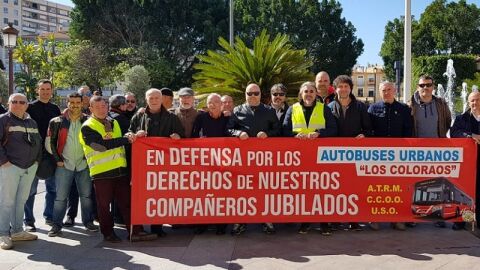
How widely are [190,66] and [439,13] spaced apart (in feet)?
88.1

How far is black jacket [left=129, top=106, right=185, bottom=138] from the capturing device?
5805 mm

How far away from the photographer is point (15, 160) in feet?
18.2

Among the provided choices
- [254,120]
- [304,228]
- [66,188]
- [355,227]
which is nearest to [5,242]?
[66,188]

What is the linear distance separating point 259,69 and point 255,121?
3.44 meters

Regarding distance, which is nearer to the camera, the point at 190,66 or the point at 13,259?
the point at 13,259

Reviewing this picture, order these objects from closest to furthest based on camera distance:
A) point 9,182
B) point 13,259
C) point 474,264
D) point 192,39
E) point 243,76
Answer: point 474,264 < point 13,259 < point 9,182 < point 243,76 < point 192,39

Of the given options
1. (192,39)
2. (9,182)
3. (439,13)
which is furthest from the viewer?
(439,13)

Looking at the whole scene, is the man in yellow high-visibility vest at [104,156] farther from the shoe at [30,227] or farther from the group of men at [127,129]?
the shoe at [30,227]

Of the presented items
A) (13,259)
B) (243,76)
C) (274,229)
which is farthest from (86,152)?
(243,76)

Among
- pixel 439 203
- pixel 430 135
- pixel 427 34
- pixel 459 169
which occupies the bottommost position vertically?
pixel 439 203

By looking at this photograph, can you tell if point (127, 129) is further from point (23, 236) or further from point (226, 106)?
point (23, 236)

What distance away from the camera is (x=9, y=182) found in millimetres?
5547

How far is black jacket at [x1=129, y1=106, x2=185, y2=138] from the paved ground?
4.30ft

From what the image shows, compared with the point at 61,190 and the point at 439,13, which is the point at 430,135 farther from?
the point at 439,13
